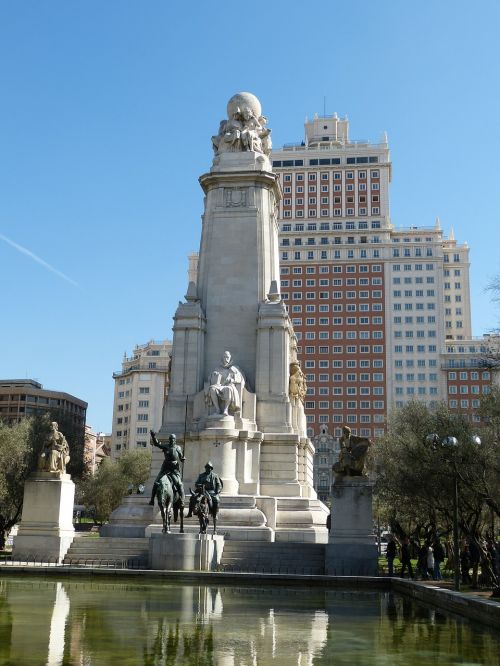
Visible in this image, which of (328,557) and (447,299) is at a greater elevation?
(447,299)

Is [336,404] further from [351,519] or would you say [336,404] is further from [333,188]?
[351,519]

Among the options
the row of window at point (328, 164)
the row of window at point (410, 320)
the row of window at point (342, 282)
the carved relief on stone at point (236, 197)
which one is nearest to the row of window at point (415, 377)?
the row of window at point (410, 320)

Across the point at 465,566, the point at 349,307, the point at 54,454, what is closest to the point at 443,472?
the point at 465,566

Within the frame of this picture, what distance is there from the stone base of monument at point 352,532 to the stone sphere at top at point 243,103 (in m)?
20.3

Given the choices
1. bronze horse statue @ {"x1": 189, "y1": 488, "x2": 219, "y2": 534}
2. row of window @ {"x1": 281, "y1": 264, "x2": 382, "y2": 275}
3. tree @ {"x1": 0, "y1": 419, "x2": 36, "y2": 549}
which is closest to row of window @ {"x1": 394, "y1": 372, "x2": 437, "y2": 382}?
row of window @ {"x1": 281, "y1": 264, "x2": 382, "y2": 275}

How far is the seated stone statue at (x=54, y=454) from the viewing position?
2912cm

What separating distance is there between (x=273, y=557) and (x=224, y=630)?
1411 cm

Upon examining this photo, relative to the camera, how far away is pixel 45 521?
28391 mm

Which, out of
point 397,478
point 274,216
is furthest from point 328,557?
point 274,216

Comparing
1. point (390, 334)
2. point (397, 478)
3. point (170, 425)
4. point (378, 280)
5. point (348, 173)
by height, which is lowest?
point (397, 478)

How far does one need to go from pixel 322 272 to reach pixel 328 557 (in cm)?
9276

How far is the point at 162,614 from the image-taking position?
14562mm

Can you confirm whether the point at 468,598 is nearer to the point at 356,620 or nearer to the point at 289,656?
the point at 356,620

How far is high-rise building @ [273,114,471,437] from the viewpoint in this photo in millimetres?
113312
